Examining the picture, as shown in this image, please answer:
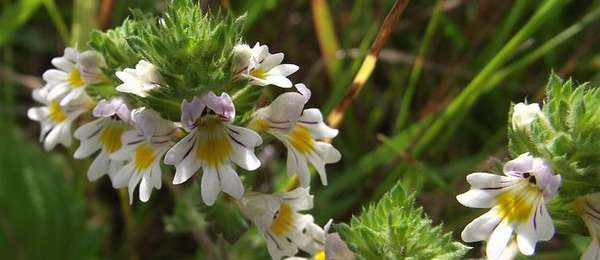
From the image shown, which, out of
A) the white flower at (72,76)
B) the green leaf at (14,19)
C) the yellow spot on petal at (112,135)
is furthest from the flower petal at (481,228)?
the green leaf at (14,19)

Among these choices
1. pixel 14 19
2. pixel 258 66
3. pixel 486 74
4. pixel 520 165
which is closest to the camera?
pixel 520 165

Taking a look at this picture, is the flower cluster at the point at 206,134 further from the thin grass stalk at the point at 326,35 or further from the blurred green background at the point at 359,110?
the thin grass stalk at the point at 326,35

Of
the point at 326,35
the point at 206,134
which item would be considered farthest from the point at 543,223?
the point at 326,35

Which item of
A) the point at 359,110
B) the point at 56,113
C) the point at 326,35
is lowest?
the point at 56,113

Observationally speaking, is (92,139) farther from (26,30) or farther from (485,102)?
(26,30)

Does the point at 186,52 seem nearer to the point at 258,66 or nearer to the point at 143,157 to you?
the point at 258,66

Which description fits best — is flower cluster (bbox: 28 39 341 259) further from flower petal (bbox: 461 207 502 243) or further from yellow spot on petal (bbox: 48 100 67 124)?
flower petal (bbox: 461 207 502 243)

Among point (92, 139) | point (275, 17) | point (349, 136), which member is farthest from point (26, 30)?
point (92, 139)
